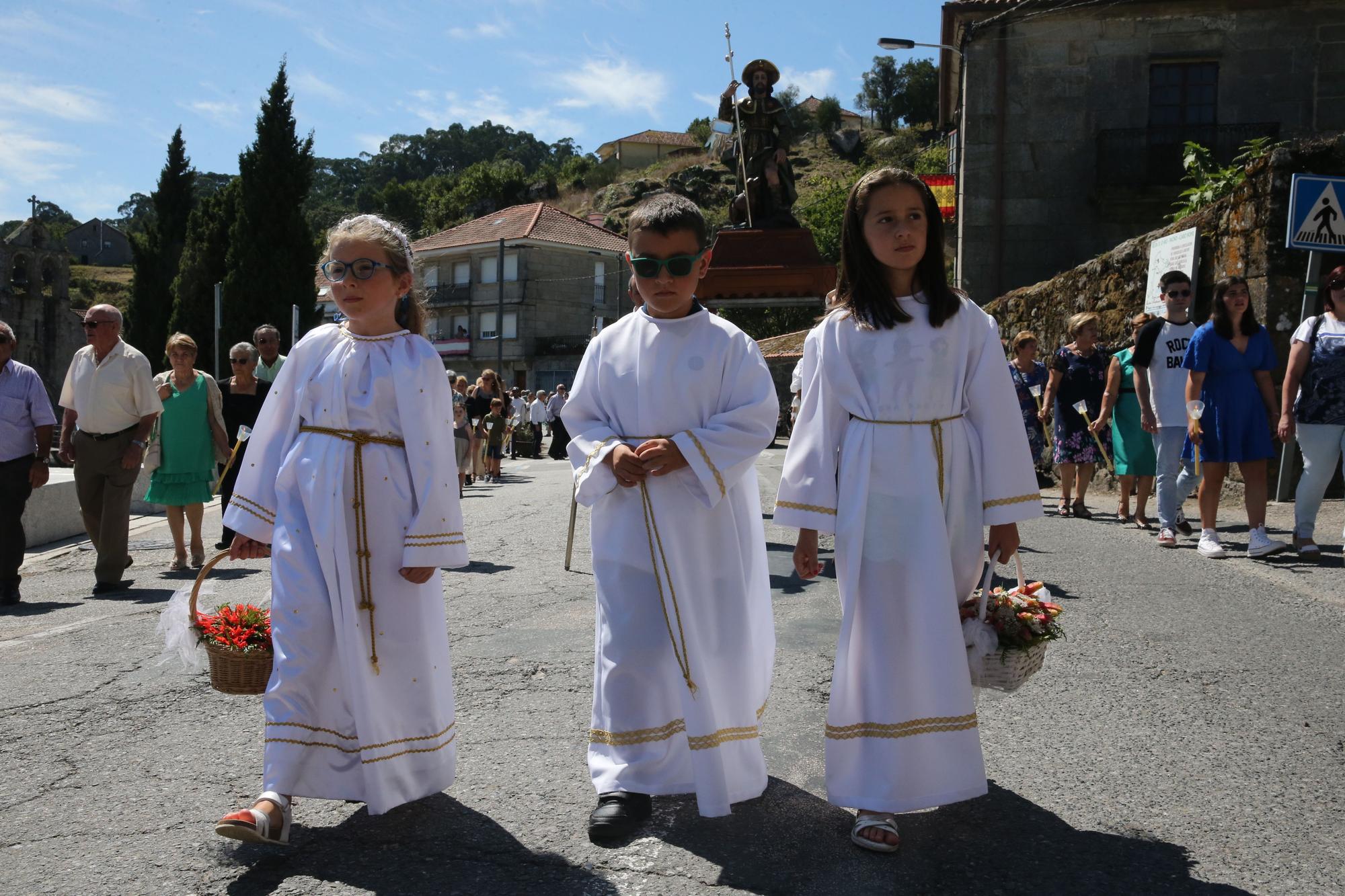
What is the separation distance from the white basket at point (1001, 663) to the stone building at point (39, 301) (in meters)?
53.4

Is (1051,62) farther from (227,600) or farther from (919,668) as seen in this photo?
(919,668)

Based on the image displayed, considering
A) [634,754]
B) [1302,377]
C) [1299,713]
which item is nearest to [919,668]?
[634,754]

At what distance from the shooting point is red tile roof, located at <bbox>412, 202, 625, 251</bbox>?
60.2 meters

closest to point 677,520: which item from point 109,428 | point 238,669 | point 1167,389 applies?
point 238,669

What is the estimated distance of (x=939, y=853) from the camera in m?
3.07

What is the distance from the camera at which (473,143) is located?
5891 inches

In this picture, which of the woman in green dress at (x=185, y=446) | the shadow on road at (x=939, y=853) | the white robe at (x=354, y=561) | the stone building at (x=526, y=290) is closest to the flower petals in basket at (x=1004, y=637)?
the shadow on road at (x=939, y=853)

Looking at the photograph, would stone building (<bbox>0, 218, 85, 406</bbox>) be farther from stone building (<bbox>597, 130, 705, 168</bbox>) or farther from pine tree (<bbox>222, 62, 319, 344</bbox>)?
stone building (<bbox>597, 130, 705, 168</bbox>)

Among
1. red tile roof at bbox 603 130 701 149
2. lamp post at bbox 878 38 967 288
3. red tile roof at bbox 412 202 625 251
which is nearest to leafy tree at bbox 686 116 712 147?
red tile roof at bbox 603 130 701 149

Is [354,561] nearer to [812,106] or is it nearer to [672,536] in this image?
[672,536]

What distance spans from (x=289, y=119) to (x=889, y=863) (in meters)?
46.8

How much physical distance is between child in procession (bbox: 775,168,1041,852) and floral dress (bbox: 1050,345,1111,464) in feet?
25.5

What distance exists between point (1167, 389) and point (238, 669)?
301 inches

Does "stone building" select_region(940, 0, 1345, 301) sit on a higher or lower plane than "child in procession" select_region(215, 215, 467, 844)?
higher
